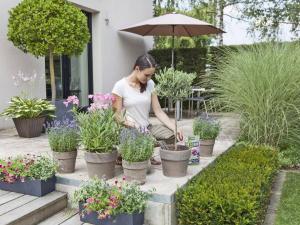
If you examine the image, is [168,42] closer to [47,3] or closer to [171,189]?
[47,3]

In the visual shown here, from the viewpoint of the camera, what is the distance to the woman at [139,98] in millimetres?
3096

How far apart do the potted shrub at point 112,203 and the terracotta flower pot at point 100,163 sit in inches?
7.7

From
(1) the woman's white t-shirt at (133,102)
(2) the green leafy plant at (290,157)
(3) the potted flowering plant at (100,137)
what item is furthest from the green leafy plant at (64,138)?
(2) the green leafy plant at (290,157)

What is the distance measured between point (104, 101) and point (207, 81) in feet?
11.2

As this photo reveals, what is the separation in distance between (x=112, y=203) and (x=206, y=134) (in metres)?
1.72

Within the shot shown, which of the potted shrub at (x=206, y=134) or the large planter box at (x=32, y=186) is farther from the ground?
the potted shrub at (x=206, y=134)

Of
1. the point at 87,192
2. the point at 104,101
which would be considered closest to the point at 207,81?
the point at 104,101

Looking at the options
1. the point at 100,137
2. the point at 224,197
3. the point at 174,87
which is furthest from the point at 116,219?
the point at 174,87

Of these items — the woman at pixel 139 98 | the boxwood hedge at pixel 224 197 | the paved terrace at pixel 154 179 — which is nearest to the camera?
the boxwood hedge at pixel 224 197

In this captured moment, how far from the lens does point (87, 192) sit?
2592mm

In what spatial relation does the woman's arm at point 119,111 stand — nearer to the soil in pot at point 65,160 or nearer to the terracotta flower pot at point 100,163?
the terracotta flower pot at point 100,163

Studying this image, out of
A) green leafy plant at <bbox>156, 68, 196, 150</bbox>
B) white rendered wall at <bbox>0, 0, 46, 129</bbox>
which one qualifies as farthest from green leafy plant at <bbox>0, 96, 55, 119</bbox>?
green leafy plant at <bbox>156, 68, 196, 150</bbox>

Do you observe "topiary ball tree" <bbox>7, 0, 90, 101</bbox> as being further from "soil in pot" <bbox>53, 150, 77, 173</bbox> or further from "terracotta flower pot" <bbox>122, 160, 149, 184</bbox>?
"terracotta flower pot" <bbox>122, 160, 149, 184</bbox>

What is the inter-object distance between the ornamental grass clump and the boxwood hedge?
1.71 meters
